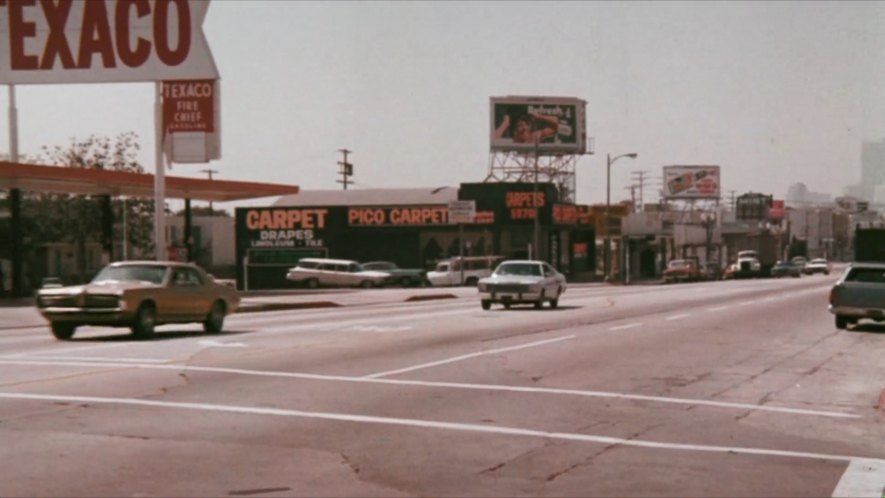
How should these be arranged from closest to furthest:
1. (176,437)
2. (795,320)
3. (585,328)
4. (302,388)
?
(176,437) → (302,388) → (585,328) → (795,320)

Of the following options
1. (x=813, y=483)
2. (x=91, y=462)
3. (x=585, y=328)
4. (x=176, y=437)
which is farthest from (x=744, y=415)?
(x=585, y=328)

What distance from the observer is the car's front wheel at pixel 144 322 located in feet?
75.5

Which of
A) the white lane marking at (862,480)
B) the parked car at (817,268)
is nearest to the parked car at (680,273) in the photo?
the parked car at (817,268)

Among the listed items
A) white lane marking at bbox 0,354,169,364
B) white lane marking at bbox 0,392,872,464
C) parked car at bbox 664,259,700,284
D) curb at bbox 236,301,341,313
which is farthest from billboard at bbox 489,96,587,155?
white lane marking at bbox 0,392,872,464

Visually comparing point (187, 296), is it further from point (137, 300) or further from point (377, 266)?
point (377, 266)

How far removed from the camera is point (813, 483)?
9445 mm

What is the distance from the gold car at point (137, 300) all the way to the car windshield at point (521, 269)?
1302cm

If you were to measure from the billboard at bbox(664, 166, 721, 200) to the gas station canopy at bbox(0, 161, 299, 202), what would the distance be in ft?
268

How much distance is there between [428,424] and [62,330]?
1320 centimetres

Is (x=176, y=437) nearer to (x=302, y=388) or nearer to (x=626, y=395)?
(x=302, y=388)

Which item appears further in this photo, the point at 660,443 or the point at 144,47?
the point at 144,47

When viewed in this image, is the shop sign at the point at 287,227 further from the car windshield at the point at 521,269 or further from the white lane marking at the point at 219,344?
the white lane marking at the point at 219,344

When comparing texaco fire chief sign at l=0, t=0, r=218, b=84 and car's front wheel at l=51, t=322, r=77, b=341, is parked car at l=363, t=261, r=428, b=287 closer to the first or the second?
texaco fire chief sign at l=0, t=0, r=218, b=84

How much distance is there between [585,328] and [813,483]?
723 inches
